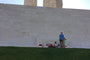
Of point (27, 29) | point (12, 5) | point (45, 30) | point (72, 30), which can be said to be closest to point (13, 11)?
point (12, 5)

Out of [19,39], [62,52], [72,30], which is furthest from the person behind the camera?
[72,30]

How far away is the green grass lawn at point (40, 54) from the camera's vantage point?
6.80m

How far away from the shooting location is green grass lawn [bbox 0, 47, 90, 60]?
6.80m

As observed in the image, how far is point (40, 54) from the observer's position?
7.05m

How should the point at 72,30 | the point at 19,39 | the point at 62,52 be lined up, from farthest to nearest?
the point at 72,30
the point at 19,39
the point at 62,52

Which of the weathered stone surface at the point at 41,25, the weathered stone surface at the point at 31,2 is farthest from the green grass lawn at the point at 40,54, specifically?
the weathered stone surface at the point at 31,2

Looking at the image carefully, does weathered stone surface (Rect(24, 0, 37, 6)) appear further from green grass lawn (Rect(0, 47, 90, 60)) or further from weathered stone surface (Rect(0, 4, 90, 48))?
green grass lawn (Rect(0, 47, 90, 60))

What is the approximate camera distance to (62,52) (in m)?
7.36

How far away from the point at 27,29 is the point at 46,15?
5.95ft

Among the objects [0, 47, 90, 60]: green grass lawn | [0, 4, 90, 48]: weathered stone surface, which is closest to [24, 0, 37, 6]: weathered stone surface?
[0, 4, 90, 48]: weathered stone surface

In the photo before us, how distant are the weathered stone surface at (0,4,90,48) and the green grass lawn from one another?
7.25m

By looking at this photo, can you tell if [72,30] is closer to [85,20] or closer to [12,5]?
[85,20]

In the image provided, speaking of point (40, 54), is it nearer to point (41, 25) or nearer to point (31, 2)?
point (41, 25)

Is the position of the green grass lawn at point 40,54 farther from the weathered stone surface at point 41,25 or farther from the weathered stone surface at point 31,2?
the weathered stone surface at point 31,2
